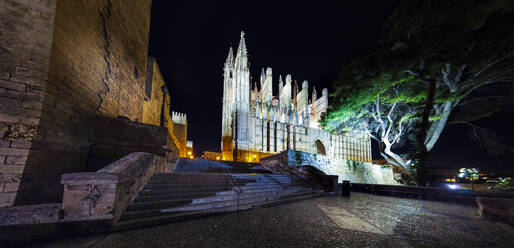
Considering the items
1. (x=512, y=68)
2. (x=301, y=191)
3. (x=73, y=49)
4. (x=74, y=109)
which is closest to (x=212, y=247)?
(x=301, y=191)

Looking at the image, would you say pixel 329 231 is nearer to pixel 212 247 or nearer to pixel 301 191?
pixel 212 247

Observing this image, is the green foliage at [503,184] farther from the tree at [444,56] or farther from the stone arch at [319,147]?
the stone arch at [319,147]

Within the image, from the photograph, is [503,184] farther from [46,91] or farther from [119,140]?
[46,91]

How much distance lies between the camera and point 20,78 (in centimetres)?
436

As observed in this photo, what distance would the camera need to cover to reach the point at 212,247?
2.31 metres

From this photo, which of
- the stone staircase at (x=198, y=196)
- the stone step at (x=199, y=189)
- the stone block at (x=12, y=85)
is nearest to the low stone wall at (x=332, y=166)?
the stone staircase at (x=198, y=196)

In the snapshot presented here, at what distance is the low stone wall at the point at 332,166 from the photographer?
10.5 metres

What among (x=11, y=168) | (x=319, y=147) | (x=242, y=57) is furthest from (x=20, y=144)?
(x=319, y=147)

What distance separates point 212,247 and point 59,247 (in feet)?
6.36

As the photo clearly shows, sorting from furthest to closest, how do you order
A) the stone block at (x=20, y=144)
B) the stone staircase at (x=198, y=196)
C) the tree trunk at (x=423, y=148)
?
the tree trunk at (x=423, y=148) → the stone block at (x=20, y=144) → the stone staircase at (x=198, y=196)

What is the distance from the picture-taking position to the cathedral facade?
24578mm

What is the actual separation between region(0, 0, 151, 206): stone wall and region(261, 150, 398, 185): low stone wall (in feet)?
28.8

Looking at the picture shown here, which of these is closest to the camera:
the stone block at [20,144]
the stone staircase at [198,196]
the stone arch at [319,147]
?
the stone staircase at [198,196]

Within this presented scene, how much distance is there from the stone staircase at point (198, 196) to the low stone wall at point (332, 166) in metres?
3.57
